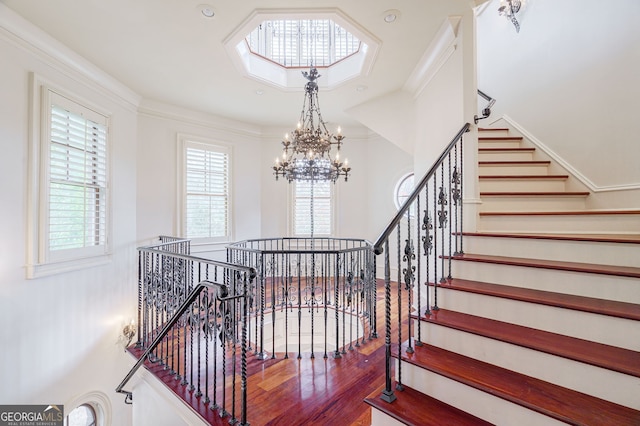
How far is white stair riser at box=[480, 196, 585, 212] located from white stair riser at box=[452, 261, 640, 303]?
987 millimetres

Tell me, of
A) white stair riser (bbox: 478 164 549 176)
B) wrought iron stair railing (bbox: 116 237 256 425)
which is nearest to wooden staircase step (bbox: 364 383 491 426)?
wrought iron stair railing (bbox: 116 237 256 425)

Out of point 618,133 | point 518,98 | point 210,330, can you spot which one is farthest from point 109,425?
point 518,98

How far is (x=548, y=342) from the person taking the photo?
1494 millimetres

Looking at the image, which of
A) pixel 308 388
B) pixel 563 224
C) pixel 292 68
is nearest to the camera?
pixel 308 388

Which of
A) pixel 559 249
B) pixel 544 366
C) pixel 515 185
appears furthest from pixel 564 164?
pixel 544 366

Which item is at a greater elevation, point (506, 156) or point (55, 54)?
point (55, 54)

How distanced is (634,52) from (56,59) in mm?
6346

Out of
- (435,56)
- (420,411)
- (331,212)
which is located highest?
(435,56)

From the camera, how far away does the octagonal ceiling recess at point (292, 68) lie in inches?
114

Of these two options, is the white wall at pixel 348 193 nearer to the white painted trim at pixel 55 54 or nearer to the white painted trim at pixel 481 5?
the white painted trim at pixel 481 5

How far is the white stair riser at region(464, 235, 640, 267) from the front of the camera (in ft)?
5.78

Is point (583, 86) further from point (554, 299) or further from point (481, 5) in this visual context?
point (554, 299)

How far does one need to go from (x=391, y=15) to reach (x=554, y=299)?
3.05 m

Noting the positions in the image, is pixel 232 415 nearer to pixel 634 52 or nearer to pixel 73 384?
pixel 73 384
